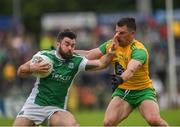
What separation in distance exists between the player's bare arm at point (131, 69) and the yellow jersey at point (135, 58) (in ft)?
0.42

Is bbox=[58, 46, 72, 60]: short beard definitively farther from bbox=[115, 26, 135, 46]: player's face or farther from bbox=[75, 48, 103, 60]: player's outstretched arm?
bbox=[75, 48, 103, 60]: player's outstretched arm

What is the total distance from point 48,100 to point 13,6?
42367mm

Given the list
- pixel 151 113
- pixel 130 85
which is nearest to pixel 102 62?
pixel 130 85

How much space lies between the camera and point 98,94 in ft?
107

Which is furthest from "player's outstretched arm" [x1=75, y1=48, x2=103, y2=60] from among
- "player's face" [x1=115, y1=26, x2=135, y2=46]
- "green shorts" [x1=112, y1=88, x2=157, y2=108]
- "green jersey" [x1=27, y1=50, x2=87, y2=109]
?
"green jersey" [x1=27, y1=50, x2=87, y2=109]

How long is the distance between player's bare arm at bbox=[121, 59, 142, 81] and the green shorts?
0.77m

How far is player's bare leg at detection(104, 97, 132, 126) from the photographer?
1573cm

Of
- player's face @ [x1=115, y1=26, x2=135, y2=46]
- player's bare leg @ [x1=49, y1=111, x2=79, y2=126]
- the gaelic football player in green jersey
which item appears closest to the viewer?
player's bare leg @ [x1=49, y1=111, x2=79, y2=126]

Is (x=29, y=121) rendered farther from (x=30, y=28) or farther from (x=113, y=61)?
(x=30, y=28)

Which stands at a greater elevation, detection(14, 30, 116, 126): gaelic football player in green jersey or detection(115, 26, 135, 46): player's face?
detection(115, 26, 135, 46): player's face

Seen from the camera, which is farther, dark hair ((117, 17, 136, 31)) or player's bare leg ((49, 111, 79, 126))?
dark hair ((117, 17, 136, 31))

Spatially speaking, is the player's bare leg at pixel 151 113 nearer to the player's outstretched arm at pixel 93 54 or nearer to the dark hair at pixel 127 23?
the player's outstretched arm at pixel 93 54

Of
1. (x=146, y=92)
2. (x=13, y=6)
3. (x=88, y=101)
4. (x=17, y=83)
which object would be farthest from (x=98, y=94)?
(x=13, y=6)

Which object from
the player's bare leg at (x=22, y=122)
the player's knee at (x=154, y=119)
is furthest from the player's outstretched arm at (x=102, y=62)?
the player's bare leg at (x=22, y=122)
